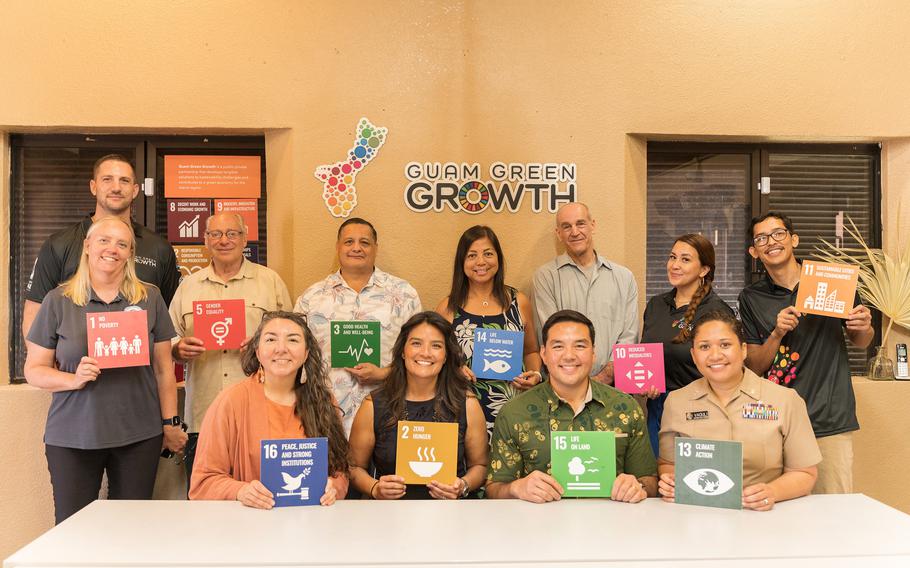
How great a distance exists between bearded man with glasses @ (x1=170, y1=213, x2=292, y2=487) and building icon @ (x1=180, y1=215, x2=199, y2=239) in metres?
0.67

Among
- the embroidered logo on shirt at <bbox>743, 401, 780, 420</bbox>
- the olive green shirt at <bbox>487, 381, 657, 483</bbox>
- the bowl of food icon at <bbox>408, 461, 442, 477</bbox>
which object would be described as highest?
the embroidered logo on shirt at <bbox>743, 401, 780, 420</bbox>

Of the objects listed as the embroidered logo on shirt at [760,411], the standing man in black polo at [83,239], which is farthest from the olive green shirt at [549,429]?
the standing man in black polo at [83,239]

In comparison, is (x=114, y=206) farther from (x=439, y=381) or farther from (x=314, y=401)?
(x=439, y=381)

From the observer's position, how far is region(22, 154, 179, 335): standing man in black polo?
323 centimetres

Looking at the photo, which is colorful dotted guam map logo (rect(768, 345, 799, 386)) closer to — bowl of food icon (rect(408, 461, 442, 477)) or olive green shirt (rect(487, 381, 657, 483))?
olive green shirt (rect(487, 381, 657, 483))

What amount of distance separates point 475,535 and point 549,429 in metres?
0.62

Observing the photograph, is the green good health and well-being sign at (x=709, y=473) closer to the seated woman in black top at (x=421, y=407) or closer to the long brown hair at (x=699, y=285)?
the seated woman in black top at (x=421, y=407)

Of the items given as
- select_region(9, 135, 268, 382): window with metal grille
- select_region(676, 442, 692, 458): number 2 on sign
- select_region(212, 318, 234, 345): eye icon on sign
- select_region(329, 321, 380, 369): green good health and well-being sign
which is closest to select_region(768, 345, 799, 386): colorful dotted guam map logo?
select_region(676, 442, 692, 458): number 2 on sign

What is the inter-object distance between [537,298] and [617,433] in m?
1.30

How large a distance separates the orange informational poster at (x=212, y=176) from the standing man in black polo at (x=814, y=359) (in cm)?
272

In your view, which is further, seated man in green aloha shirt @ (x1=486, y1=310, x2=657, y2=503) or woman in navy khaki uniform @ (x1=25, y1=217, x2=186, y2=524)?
woman in navy khaki uniform @ (x1=25, y1=217, x2=186, y2=524)

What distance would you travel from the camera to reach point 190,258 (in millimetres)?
4000

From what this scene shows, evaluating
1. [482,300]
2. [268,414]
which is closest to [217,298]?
[268,414]

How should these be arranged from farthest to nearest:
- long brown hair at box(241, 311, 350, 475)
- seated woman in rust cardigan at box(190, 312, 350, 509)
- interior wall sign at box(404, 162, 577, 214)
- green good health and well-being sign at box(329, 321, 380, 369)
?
interior wall sign at box(404, 162, 577, 214) < green good health and well-being sign at box(329, 321, 380, 369) < long brown hair at box(241, 311, 350, 475) < seated woman in rust cardigan at box(190, 312, 350, 509)
